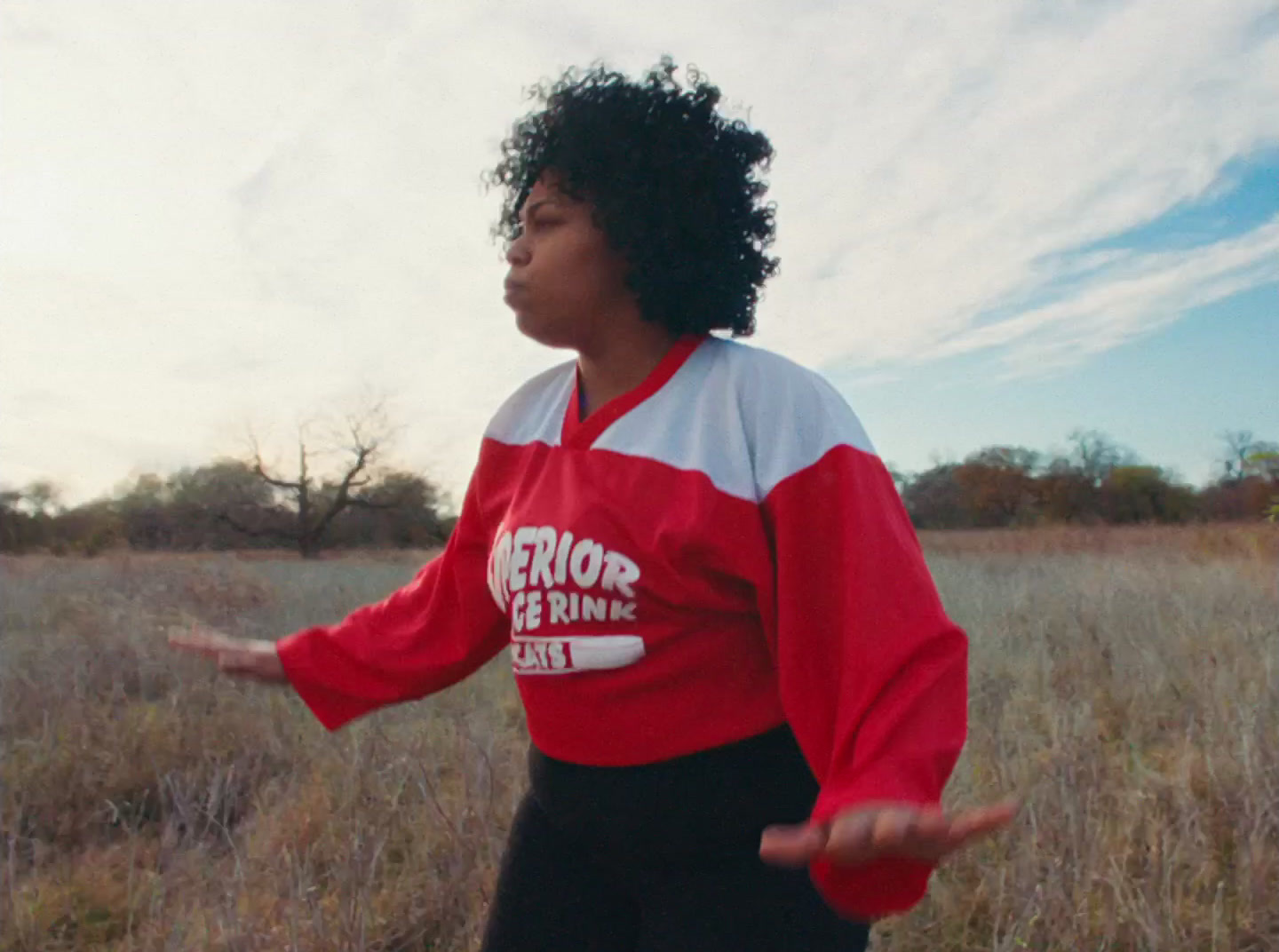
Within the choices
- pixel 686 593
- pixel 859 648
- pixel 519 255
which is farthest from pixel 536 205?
pixel 859 648

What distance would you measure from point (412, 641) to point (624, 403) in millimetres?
574

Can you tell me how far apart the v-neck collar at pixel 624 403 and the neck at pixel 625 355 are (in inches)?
0.7

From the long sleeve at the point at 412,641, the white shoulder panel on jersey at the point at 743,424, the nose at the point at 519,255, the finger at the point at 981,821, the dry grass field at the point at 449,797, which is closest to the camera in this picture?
the finger at the point at 981,821

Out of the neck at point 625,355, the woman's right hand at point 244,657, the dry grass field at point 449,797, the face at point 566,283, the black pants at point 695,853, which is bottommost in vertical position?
the dry grass field at point 449,797

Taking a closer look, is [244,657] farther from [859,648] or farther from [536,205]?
[859,648]

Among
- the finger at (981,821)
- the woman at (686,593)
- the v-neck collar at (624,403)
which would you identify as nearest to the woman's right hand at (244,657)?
the woman at (686,593)

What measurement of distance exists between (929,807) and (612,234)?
2.73ft

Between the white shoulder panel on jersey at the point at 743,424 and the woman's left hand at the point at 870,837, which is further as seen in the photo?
the white shoulder panel on jersey at the point at 743,424

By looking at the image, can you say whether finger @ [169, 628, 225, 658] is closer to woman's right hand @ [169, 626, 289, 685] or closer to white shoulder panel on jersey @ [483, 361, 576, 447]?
woman's right hand @ [169, 626, 289, 685]

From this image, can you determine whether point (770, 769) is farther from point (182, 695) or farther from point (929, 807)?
point (182, 695)

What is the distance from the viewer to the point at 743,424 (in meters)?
1.13

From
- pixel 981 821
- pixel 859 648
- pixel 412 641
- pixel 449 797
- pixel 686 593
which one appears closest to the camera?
pixel 981 821

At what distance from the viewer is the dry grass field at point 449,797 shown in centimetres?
210

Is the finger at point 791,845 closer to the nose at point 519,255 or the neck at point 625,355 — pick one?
the neck at point 625,355
